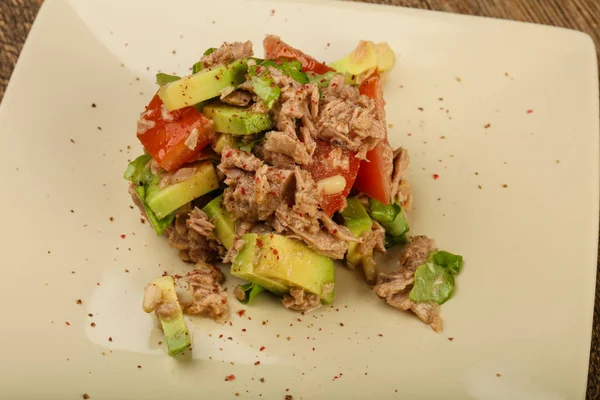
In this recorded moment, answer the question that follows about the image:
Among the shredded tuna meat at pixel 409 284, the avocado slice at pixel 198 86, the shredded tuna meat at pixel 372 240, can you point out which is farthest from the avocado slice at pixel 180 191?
the shredded tuna meat at pixel 409 284

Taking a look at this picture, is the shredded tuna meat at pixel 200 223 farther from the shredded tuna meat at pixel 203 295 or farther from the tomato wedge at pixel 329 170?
the tomato wedge at pixel 329 170

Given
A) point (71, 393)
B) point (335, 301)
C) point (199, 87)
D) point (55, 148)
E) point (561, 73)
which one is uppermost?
point (199, 87)

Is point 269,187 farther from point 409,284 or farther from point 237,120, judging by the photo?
point 409,284

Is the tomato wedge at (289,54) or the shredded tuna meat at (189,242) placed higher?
the tomato wedge at (289,54)

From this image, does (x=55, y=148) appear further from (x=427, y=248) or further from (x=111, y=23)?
(x=427, y=248)

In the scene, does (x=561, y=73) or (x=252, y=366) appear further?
(x=561, y=73)

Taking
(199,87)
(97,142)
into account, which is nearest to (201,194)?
(199,87)

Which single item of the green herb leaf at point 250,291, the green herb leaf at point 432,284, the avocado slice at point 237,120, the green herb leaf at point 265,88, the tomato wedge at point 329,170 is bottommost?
the green herb leaf at point 432,284
